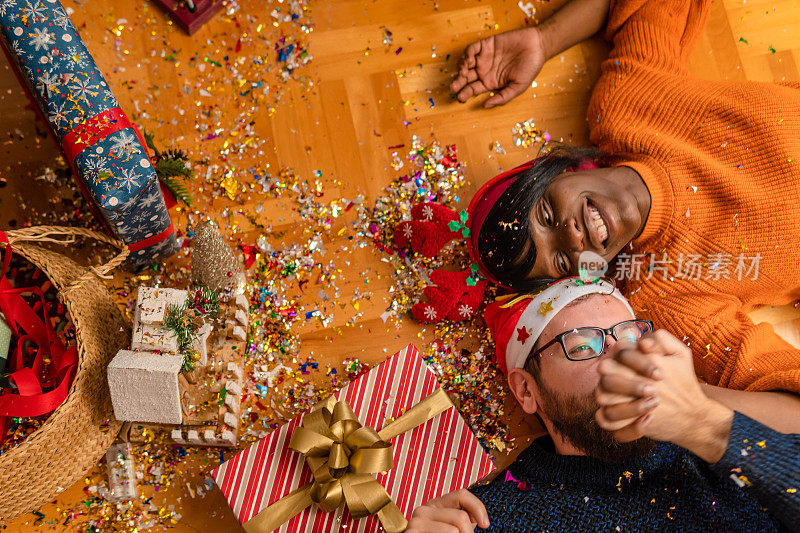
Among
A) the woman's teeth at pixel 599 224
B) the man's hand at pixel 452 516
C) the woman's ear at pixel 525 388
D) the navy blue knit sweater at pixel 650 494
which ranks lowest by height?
the navy blue knit sweater at pixel 650 494

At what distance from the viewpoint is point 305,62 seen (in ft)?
5.65

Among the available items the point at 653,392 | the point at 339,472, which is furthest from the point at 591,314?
the point at 339,472

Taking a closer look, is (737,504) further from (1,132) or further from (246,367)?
(1,132)

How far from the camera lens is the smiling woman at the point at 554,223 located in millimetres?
1422

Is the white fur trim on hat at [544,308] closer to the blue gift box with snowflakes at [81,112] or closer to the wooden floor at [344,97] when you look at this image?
the wooden floor at [344,97]

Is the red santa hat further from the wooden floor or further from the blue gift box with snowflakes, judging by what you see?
the blue gift box with snowflakes

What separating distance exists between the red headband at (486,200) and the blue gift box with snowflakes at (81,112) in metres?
0.76

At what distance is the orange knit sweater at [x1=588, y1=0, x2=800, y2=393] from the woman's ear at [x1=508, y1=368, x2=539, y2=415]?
0.42 m

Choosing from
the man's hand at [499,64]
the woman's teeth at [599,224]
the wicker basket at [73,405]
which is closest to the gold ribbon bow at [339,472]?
the wicker basket at [73,405]

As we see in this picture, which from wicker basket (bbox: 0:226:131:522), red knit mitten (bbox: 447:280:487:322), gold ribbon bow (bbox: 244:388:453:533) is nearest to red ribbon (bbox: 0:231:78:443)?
wicker basket (bbox: 0:226:131:522)

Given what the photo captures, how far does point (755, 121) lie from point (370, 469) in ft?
4.22

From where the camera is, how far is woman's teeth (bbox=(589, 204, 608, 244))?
1.44 metres

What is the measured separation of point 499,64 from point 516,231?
0.57 meters

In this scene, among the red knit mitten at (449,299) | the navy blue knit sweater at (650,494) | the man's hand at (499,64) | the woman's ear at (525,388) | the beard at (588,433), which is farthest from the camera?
the man's hand at (499,64)
